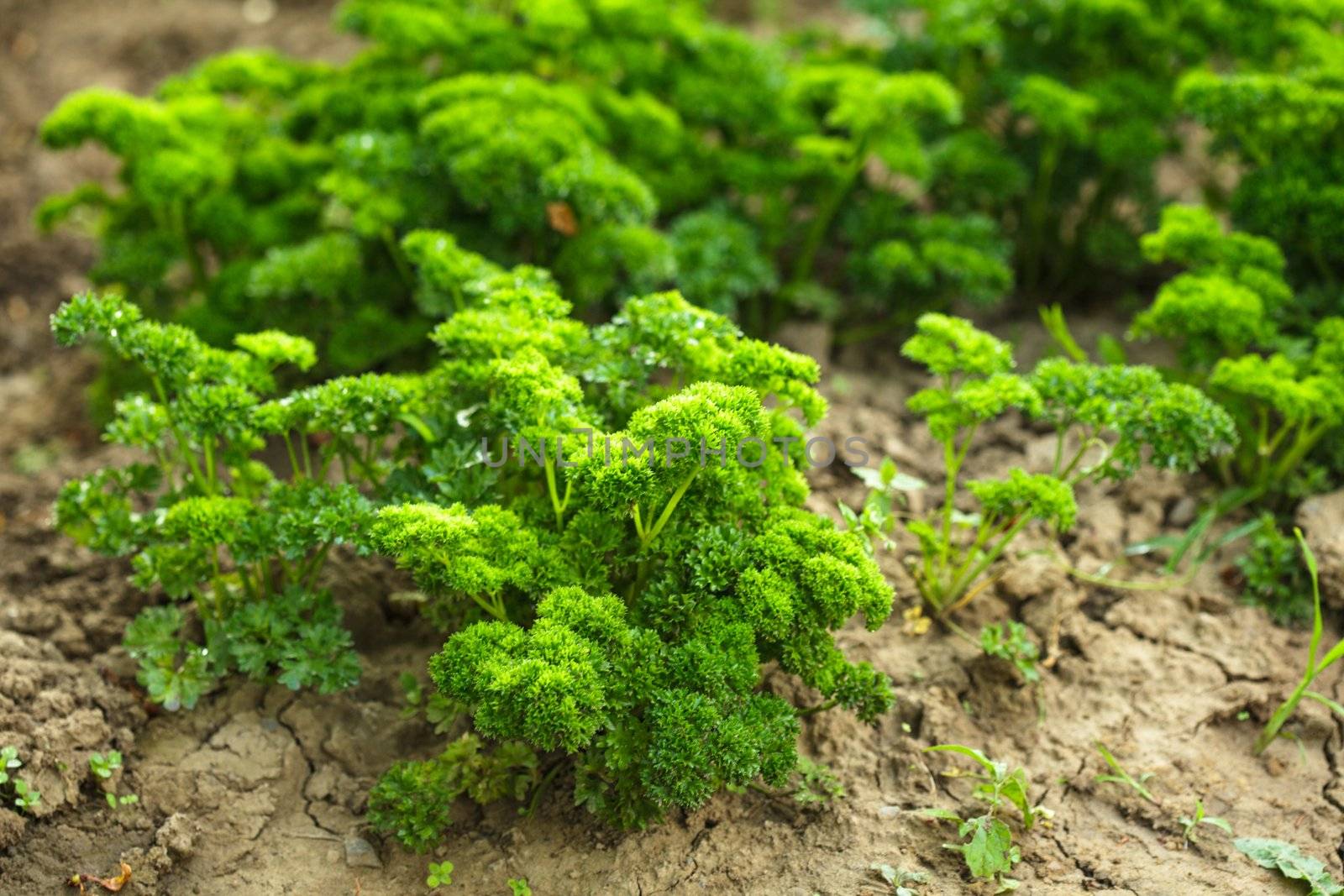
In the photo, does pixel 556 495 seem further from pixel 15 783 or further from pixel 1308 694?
pixel 1308 694

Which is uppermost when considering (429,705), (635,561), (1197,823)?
(635,561)

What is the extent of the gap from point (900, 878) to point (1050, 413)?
1.19m

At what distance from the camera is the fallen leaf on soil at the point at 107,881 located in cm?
244

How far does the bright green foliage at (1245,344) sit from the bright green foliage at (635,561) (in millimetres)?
1242

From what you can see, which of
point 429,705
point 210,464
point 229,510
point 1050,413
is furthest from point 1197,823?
point 210,464

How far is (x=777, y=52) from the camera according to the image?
14.0 ft

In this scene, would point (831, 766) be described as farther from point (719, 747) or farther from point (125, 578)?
point (125, 578)

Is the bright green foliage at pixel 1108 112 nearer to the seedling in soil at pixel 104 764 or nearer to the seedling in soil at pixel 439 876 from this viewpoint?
the seedling in soil at pixel 439 876

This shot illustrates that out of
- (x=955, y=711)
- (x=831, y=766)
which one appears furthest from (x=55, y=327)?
(x=955, y=711)

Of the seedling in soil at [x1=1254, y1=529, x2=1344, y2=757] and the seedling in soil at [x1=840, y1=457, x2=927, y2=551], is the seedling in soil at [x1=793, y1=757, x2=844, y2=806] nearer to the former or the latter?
the seedling in soil at [x1=840, y1=457, x2=927, y2=551]

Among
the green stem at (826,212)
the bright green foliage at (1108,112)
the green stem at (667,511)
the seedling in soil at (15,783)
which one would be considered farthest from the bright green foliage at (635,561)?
the bright green foliage at (1108,112)

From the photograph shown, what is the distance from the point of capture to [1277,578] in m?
3.25

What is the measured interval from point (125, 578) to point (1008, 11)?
3.44 metres

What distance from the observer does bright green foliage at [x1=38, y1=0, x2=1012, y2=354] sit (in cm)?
357
